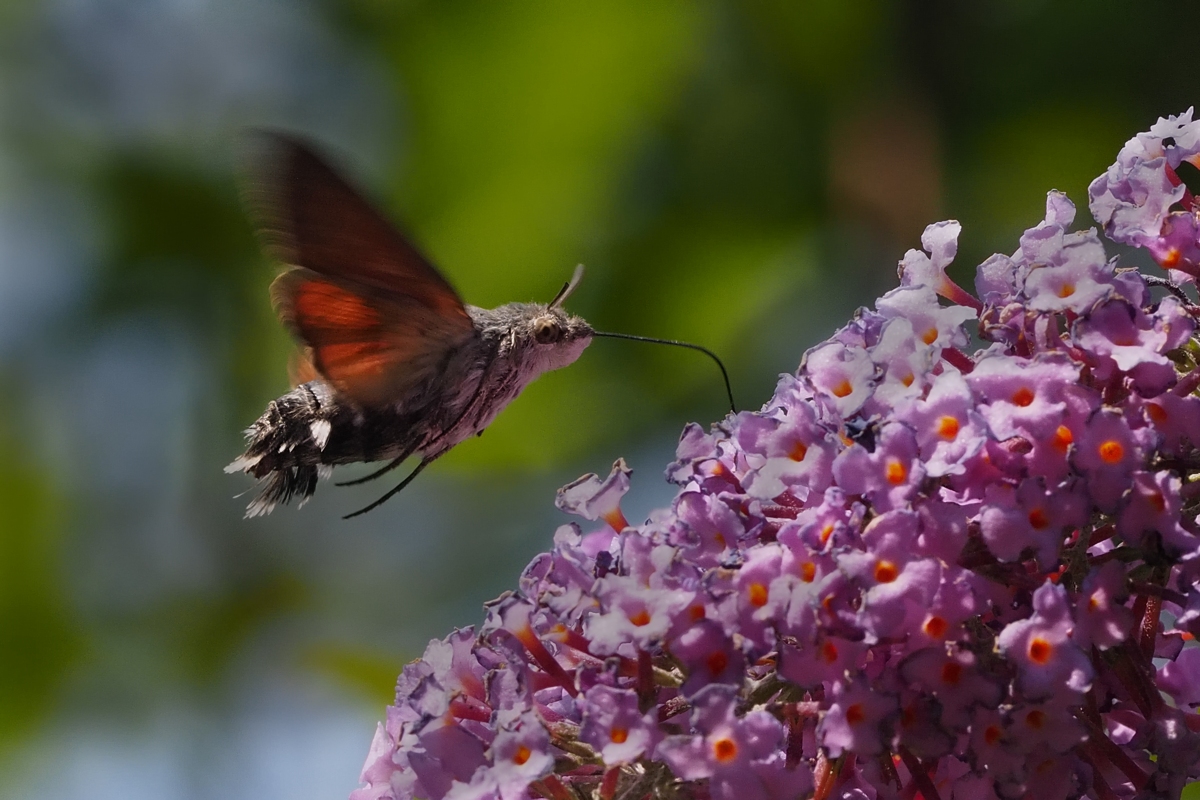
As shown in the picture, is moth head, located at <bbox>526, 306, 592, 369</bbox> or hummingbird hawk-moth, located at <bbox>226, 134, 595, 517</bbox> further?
moth head, located at <bbox>526, 306, 592, 369</bbox>

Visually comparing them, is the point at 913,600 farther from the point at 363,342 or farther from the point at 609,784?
the point at 363,342

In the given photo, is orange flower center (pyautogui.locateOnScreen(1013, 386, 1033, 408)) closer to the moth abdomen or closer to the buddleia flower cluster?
the buddleia flower cluster

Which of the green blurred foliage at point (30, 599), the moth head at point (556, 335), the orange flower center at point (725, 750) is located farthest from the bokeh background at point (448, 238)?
the orange flower center at point (725, 750)

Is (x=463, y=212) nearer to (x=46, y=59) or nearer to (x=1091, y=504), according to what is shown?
(x=46, y=59)

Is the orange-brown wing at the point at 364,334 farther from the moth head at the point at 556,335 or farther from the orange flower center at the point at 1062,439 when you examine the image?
the orange flower center at the point at 1062,439

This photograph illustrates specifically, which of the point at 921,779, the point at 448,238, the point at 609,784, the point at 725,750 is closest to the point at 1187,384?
the point at 921,779

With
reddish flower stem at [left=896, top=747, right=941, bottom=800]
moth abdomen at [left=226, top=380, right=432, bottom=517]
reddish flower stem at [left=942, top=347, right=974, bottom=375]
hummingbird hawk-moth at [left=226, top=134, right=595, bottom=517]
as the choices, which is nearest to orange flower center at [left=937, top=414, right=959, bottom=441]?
reddish flower stem at [left=942, top=347, right=974, bottom=375]

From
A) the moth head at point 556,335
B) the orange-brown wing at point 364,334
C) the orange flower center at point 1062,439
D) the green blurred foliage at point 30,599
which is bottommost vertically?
the green blurred foliage at point 30,599
